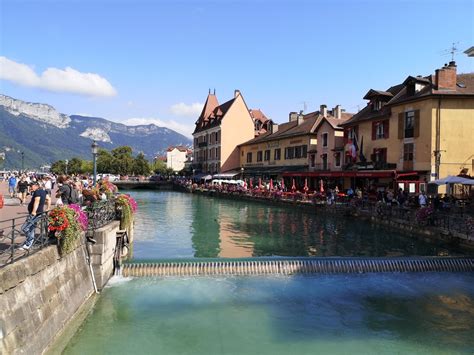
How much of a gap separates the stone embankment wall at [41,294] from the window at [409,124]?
2946cm

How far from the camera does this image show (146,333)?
33.1 feet

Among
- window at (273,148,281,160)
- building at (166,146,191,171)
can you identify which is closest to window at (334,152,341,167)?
window at (273,148,281,160)

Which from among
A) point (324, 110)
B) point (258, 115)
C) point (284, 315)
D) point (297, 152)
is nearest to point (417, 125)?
point (324, 110)

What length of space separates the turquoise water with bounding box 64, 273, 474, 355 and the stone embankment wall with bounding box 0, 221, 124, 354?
2.17 ft

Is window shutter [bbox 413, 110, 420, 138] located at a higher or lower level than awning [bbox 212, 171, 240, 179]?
higher

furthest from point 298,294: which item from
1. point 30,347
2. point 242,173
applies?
point 242,173

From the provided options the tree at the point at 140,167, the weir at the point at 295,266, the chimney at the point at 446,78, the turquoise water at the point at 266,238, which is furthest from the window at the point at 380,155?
the tree at the point at 140,167

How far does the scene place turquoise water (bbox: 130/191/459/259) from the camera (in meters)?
19.1

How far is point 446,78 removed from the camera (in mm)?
33406

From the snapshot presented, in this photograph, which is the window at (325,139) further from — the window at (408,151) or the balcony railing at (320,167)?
the window at (408,151)

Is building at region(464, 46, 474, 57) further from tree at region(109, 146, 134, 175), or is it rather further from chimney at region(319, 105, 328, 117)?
tree at region(109, 146, 134, 175)

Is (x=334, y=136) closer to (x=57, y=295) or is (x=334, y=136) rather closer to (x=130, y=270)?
(x=130, y=270)

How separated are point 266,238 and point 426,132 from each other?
18.0m

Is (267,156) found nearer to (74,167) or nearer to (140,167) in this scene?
(140,167)
